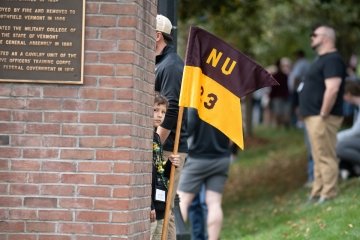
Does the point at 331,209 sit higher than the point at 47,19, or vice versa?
the point at 47,19

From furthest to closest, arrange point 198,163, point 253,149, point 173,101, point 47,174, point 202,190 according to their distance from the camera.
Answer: point 253,149 → point 202,190 → point 198,163 → point 173,101 → point 47,174

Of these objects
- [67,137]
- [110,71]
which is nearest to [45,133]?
[67,137]

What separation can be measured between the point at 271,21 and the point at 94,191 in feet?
69.3

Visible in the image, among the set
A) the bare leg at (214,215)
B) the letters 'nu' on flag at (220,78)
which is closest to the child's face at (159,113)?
the letters 'nu' on flag at (220,78)

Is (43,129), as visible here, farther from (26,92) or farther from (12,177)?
(12,177)

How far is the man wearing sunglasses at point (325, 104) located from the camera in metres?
13.4

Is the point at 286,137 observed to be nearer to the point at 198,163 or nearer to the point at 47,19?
the point at 198,163

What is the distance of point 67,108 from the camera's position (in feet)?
24.4

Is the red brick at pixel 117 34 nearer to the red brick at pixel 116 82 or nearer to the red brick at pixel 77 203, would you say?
the red brick at pixel 116 82

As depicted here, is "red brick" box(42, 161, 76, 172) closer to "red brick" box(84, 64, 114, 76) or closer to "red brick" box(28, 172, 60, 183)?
"red brick" box(28, 172, 60, 183)

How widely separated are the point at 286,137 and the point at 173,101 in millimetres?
19990

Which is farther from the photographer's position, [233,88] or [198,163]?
[198,163]

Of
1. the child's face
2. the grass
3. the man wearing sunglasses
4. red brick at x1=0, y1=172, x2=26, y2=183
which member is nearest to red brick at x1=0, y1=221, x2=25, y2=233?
red brick at x1=0, y1=172, x2=26, y2=183

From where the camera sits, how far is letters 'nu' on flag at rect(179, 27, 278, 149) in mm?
8367
